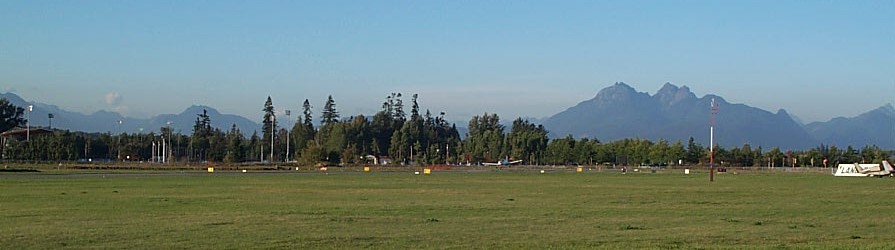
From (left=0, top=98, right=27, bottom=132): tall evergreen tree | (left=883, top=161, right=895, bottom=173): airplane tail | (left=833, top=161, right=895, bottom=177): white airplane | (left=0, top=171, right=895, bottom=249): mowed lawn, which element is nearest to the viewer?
(left=0, top=171, right=895, bottom=249): mowed lawn

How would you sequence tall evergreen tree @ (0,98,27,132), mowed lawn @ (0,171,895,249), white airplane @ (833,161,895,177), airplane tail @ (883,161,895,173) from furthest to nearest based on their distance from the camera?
tall evergreen tree @ (0,98,27,132), airplane tail @ (883,161,895,173), white airplane @ (833,161,895,177), mowed lawn @ (0,171,895,249)

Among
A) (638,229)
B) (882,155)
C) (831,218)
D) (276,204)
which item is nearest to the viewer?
(638,229)

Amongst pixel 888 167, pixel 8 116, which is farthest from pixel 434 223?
pixel 8 116

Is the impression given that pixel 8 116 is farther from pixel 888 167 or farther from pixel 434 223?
pixel 434 223

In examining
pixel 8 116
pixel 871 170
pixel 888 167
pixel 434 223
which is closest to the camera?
pixel 434 223

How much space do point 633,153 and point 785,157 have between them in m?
27.4

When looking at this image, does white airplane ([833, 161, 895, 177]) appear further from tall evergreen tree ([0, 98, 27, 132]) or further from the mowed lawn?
tall evergreen tree ([0, 98, 27, 132])

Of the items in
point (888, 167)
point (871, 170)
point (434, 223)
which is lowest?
point (434, 223)

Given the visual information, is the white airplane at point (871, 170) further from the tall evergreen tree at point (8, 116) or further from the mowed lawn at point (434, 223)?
the tall evergreen tree at point (8, 116)

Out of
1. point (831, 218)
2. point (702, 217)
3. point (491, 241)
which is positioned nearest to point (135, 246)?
point (491, 241)

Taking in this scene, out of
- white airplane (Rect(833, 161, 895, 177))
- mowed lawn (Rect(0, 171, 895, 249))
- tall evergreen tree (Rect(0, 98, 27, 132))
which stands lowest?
mowed lawn (Rect(0, 171, 895, 249))

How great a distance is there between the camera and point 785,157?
634ft

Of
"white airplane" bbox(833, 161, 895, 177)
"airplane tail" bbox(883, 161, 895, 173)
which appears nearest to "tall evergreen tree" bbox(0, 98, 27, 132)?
"white airplane" bbox(833, 161, 895, 177)

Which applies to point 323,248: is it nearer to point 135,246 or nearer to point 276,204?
point 135,246
